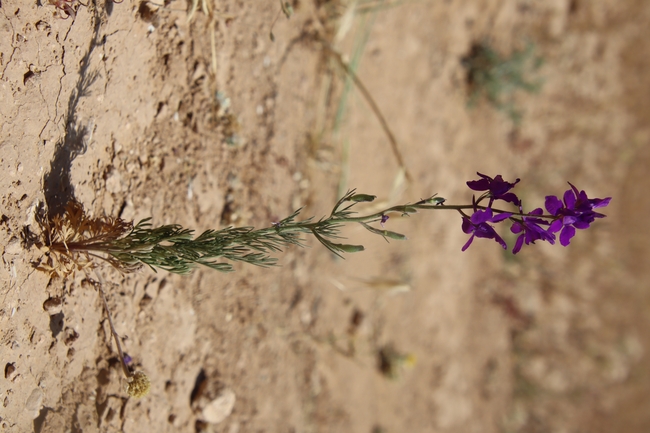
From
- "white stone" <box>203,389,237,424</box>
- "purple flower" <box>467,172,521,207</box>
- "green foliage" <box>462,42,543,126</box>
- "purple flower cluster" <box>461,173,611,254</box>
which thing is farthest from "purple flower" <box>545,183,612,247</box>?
"green foliage" <box>462,42,543,126</box>

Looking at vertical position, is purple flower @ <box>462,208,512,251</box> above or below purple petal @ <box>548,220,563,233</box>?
below

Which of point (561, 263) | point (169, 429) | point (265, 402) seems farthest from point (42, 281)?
point (561, 263)

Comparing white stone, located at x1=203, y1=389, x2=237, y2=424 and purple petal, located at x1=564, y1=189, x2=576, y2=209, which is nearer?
purple petal, located at x1=564, y1=189, x2=576, y2=209

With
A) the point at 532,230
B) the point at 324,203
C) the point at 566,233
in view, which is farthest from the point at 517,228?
the point at 324,203

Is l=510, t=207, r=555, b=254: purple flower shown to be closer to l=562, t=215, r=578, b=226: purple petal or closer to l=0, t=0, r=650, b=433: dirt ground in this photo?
l=562, t=215, r=578, b=226: purple petal

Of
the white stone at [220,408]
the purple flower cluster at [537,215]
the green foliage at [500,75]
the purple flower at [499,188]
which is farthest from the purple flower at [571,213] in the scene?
the green foliage at [500,75]

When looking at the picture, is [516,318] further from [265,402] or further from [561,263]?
[265,402]

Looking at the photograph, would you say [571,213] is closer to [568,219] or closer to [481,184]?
[568,219]
